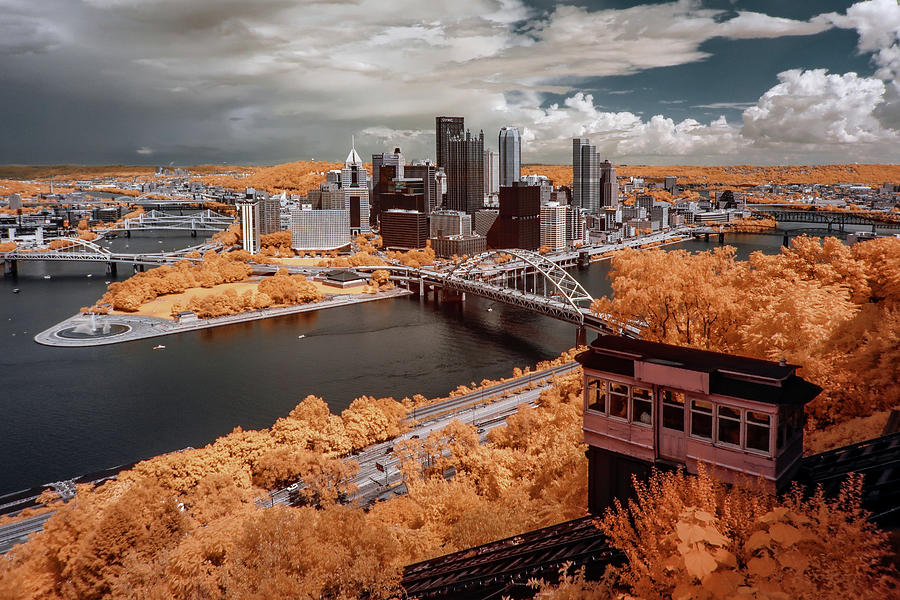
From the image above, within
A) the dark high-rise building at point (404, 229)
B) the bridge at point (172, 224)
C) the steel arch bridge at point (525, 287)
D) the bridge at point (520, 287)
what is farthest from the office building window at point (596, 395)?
the bridge at point (172, 224)

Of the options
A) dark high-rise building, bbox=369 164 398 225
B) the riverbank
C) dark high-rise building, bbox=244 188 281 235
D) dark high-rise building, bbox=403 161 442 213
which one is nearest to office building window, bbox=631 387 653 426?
A: the riverbank

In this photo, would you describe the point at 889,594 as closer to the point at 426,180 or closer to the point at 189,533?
the point at 189,533

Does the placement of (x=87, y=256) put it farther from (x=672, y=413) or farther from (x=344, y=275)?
(x=672, y=413)

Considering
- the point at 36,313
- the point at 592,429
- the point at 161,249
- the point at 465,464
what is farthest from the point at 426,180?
the point at 592,429

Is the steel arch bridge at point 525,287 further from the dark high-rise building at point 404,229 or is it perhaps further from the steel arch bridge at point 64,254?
the steel arch bridge at point 64,254

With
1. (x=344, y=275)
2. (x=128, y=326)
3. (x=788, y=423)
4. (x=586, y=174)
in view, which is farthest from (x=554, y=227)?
(x=788, y=423)

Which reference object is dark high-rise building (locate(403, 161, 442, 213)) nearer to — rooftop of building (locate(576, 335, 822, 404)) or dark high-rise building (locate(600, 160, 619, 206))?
dark high-rise building (locate(600, 160, 619, 206))
